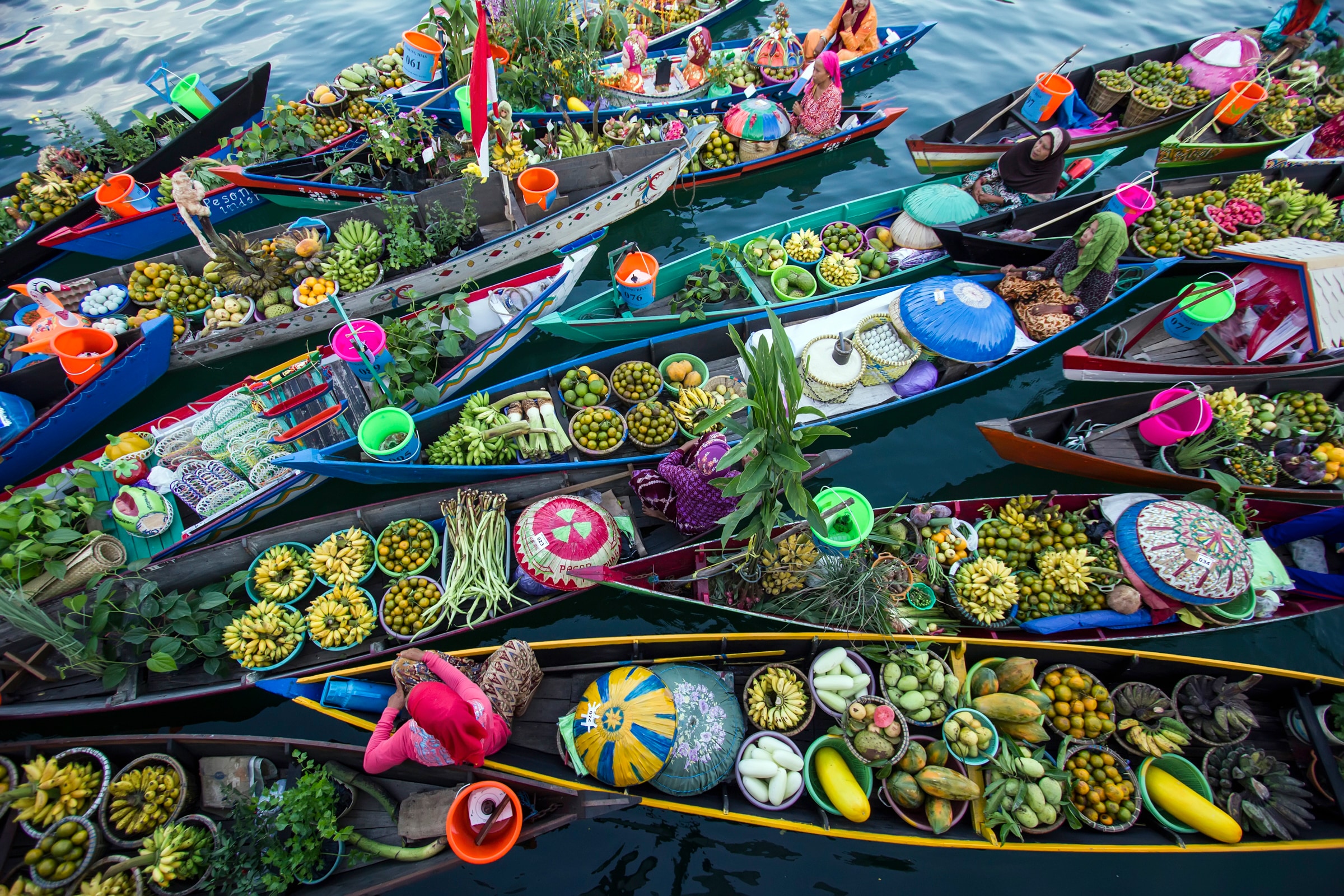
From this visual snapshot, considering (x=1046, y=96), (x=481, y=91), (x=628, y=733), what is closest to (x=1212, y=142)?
(x=1046, y=96)

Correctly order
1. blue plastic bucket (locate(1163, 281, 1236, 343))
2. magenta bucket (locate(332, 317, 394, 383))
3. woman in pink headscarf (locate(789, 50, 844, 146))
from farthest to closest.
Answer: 1. woman in pink headscarf (locate(789, 50, 844, 146))
2. blue plastic bucket (locate(1163, 281, 1236, 343))
3. magenta bucket (locate(332, 317, 394, 383))

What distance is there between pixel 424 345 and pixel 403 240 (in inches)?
96.2

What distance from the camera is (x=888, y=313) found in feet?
27.9

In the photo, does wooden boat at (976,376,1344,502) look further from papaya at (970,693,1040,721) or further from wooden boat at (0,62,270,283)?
wooden boat at (0,62,270,283)

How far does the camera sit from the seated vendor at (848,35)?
514 inches

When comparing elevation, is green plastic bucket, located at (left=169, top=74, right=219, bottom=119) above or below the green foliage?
above

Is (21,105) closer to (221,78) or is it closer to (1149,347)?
(221,78)

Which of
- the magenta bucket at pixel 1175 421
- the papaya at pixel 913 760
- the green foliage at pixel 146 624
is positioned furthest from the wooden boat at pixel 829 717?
the magenta bucket at pixel 1175 421

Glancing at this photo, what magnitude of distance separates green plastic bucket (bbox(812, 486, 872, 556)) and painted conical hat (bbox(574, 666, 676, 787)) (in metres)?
2.50

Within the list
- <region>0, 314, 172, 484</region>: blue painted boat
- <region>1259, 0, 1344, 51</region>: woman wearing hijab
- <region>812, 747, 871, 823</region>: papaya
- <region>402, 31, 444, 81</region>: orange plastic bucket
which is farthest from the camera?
<region>1259, 0, 1344, 51</region>: woman wearing hijab

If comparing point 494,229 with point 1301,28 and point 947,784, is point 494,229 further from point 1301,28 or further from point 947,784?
point 1301,28

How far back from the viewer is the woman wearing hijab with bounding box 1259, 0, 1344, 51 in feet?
43.6

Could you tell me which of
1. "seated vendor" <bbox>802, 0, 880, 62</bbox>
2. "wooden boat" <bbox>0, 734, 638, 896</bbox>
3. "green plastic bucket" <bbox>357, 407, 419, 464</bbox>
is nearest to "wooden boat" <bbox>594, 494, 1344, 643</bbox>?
"wooden boat" <bbox>0, 734, 638, 896</bbox>

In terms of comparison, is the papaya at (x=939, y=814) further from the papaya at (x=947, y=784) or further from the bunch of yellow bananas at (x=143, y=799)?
the bunch of yellow bananas at (x=143, y=799)
